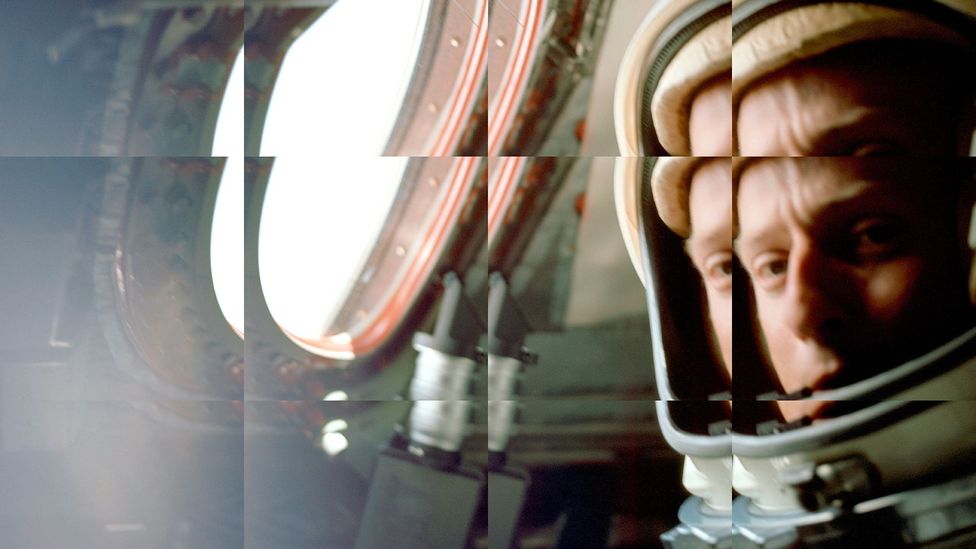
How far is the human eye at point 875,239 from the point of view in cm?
127

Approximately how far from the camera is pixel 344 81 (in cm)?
132

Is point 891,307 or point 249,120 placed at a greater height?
point 249,120

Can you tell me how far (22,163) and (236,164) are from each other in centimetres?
38

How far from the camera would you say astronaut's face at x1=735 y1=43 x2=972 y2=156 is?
4.10 feet

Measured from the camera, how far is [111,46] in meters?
1.33

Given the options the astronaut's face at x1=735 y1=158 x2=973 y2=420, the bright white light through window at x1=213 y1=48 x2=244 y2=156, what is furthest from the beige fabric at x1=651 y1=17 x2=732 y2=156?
the bright white light through window at x1=213 y1=48 x2=244 y2=156

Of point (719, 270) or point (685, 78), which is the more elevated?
point (685, 78)

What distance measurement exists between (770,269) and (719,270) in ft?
0.27

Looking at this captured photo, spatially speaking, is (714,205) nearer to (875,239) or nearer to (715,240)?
(715,240)

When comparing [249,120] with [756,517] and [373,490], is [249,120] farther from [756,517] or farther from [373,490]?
[756,517]

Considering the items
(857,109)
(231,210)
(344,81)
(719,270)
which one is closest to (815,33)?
(857,109)

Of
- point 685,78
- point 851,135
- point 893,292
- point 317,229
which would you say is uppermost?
point 685,78

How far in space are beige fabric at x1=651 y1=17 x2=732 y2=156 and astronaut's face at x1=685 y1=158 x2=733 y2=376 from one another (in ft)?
0.20

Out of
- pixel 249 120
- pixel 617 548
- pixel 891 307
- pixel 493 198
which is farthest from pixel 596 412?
pixel 249 120
